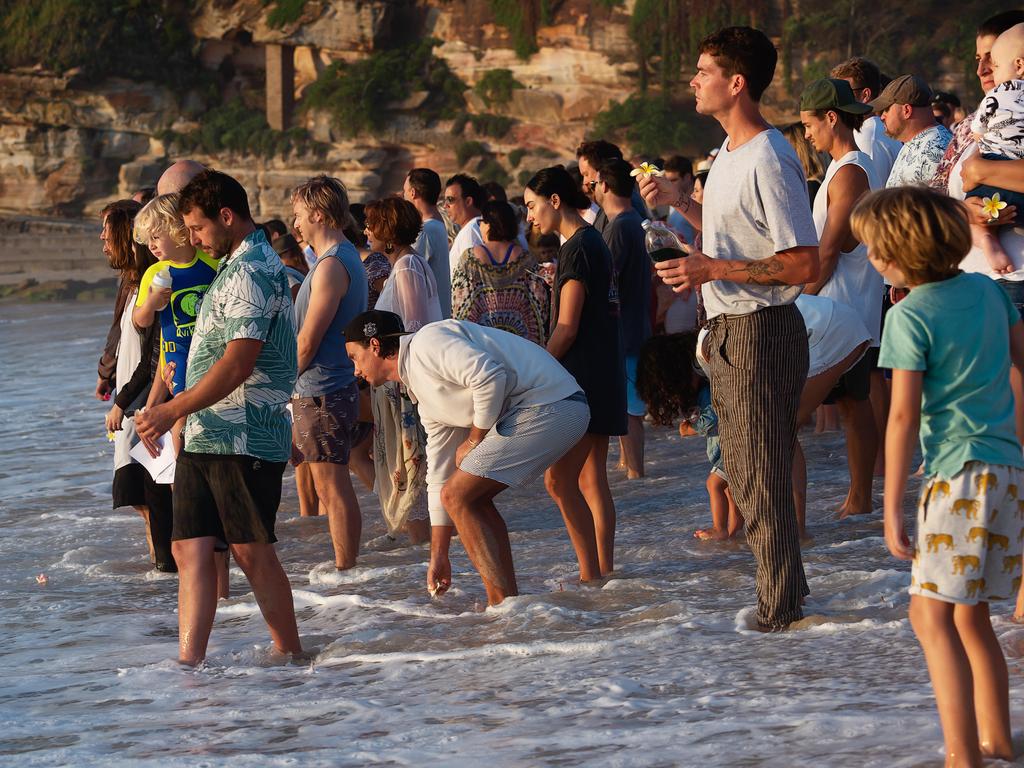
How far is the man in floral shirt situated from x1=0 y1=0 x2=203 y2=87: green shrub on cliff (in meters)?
41.0

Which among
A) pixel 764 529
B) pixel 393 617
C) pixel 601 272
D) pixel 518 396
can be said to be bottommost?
pixel 393 617

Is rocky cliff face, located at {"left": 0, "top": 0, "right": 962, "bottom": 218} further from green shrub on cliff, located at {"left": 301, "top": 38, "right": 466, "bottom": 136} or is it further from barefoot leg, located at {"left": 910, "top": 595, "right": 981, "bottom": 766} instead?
barefoot leg, located at {"left": 910, "top": 595, "right": 981, "bottom": 766}

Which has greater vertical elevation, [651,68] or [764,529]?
[651,68]

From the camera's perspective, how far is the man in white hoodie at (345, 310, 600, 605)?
5641 mm

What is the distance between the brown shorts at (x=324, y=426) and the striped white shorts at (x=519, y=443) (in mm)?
1518

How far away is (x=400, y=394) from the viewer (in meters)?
7.39

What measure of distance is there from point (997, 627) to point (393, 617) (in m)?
2.61

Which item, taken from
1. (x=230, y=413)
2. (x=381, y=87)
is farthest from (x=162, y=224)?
(x=381, y=87)

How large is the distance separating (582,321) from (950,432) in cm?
295

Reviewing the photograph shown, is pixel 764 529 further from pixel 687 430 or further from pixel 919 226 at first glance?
pixel 687 430

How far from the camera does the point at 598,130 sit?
38.7 metres

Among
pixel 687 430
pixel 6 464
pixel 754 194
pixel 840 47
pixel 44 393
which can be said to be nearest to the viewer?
pixel 754 194

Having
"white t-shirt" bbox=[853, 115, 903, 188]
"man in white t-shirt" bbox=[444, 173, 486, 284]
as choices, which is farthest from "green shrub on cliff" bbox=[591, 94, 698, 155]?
"white t-shirt" bbox=[853, 115, 903, 188]

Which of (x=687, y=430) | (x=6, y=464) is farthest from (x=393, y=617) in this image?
(x=6, y=464)
